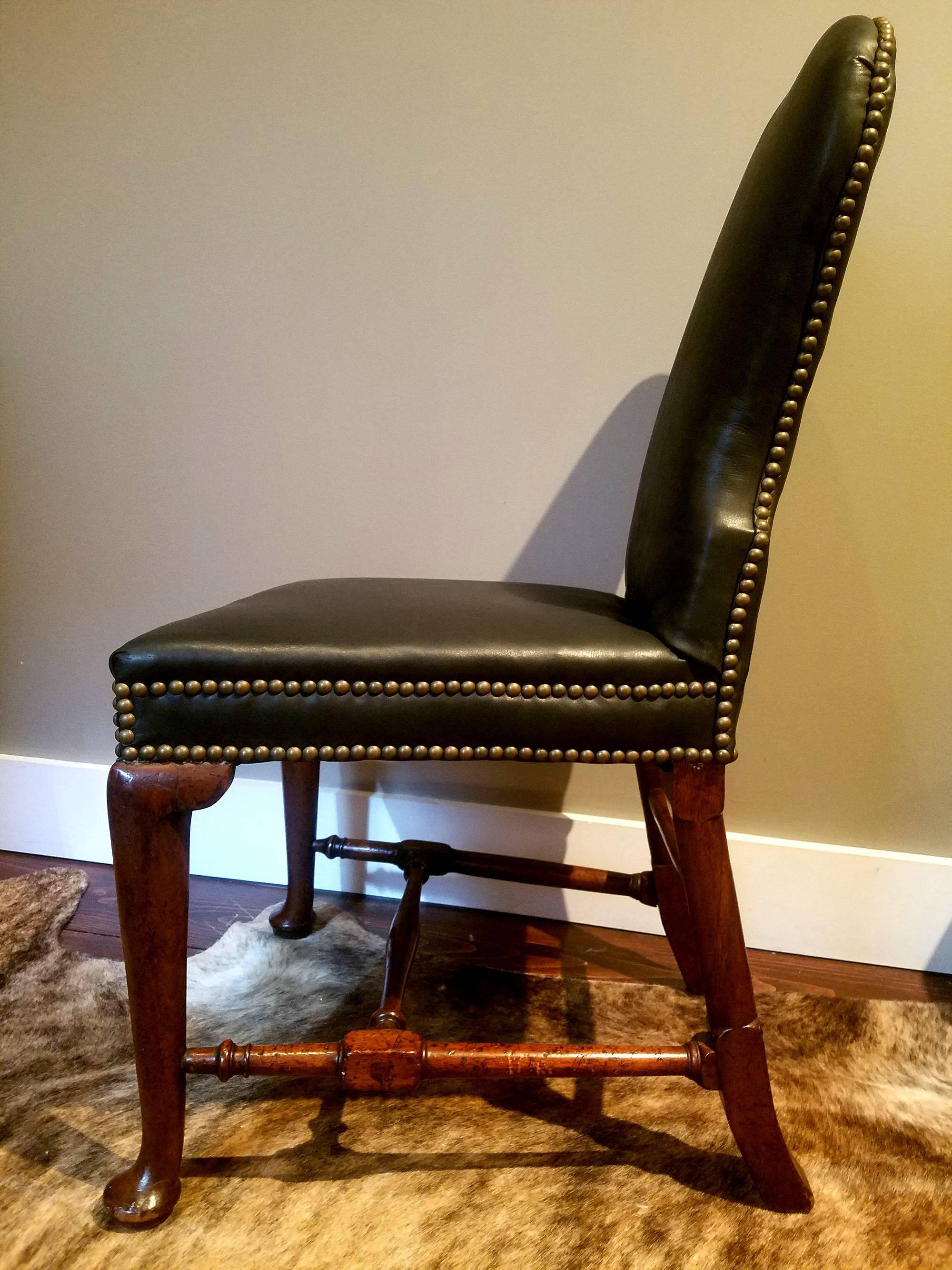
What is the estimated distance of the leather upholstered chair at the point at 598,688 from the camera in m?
0.55

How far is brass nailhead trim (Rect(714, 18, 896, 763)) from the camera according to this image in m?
0.52

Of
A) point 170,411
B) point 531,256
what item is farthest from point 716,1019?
point 170,411

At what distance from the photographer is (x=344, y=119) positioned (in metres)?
1.04

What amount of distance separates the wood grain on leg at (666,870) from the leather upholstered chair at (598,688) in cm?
21

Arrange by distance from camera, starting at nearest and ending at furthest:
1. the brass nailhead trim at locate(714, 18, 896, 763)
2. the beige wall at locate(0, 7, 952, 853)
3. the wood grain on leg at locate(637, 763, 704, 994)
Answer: the brass nailhead trim at locate(714, 18, 896, 763) → the wood grain on leg at locate(637, 763, 704, 994) → the beige wall at locate(0, 7, 952, 853)

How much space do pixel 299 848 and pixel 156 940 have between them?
44cm

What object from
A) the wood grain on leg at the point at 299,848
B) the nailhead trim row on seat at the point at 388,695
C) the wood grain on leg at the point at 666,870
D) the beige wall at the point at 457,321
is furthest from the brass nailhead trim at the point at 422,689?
the beige wall at the point at 457,321

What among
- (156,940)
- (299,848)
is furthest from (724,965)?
(299,848)

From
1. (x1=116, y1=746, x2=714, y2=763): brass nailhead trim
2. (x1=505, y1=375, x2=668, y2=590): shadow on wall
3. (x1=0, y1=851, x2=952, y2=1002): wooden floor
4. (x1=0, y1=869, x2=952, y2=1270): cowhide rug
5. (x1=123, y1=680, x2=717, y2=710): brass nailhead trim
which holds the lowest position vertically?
(x1=0, y1=851, x2=952, y2=1002): wooden floor

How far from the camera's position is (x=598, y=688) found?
59 centimetres

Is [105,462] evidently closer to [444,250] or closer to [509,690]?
[444,250]

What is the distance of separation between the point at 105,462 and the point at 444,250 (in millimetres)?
616

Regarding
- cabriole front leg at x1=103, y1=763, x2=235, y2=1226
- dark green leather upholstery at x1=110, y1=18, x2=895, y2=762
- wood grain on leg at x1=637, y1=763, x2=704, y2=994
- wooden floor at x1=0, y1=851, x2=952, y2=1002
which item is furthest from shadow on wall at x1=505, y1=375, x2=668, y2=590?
cabriole front leg at x1=103, y1=763, x2=235, y2=1226

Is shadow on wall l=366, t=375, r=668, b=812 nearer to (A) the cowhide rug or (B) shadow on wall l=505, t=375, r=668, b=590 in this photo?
(B) shadow on wall l=505, t=375, r=668, b=590
